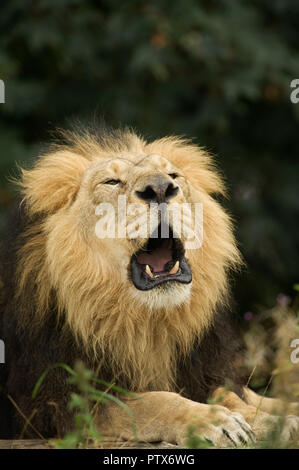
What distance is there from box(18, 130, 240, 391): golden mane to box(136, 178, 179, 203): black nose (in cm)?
31

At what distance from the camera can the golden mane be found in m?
3.87

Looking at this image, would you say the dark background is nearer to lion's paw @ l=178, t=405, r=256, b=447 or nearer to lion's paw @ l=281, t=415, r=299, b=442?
lion's paw @ l=281, t=415, r=299, b=442

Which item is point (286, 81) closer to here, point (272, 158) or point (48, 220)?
point (272, 158)

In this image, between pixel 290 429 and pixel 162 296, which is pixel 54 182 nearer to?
pixel 162 296

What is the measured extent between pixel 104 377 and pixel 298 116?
235 inches

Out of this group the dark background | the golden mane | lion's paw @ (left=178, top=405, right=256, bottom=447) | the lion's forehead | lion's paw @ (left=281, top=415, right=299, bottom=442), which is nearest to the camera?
lion's paw @ (left=178, top=405, right=256, bottom=447)

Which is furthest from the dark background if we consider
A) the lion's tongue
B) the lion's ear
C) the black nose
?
the black nose

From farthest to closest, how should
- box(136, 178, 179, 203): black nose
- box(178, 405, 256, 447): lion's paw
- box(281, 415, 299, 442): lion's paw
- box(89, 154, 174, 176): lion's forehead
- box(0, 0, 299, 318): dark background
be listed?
box(0, 0, 299, 318): dark background → box(89, 154, 174, 176): lion's forehead → box(136, 178, 179, 203): black nose → box(281, 415, 299, 442): lion's paw → box(178, 405, 256, 447): lion's paw

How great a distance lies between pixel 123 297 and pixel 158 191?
0.49 m

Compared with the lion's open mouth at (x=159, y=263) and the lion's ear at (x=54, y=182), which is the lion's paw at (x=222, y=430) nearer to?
the lion's open mouth at (x=159, y=263)

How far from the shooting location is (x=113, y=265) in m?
3.87

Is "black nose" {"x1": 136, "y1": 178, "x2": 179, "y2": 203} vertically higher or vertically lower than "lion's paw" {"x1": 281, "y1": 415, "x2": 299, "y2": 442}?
higher

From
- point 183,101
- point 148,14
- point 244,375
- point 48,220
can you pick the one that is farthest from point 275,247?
point 48,220

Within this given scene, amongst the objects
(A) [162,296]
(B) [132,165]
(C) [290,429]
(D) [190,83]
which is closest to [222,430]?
(C) [290,429]
